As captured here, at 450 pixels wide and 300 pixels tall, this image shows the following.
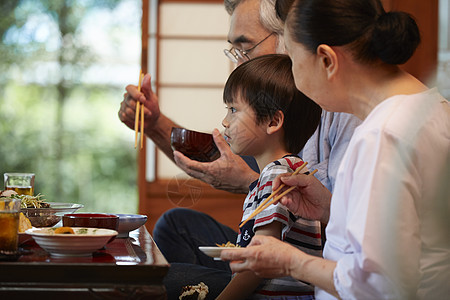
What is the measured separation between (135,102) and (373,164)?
4.78 ft

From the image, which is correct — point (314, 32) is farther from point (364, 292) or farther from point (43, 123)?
point (43, 123)

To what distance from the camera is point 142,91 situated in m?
2.40

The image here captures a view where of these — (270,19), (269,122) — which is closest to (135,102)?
(270,19)

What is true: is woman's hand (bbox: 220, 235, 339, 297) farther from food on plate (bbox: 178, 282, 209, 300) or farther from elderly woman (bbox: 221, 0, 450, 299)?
food on plate (bbox: 178, 282, 209, 300)

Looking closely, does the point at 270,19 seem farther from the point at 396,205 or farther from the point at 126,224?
the point at 396,205

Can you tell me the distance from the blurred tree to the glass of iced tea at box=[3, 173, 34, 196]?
13.8 ft

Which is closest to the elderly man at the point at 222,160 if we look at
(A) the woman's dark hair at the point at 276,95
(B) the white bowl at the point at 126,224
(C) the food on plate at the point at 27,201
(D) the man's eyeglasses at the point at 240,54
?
(D) the man's eyeglasses at the point at 240,54

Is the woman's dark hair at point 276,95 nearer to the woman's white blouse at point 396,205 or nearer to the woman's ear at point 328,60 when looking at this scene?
the woman's ear at point 328,60

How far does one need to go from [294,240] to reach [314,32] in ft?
2.03

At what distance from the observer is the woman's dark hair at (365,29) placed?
A: 3.84 feet

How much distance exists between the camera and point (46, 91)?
5906 millimetres

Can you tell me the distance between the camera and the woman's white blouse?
3.37 ft

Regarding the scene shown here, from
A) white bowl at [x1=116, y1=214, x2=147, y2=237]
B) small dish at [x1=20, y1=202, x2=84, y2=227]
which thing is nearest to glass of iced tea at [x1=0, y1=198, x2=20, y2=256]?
small dish at [x1=20, y1=202, x2=84, y2=227]

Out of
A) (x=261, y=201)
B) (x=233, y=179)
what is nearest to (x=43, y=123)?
(x=233, y=179)
